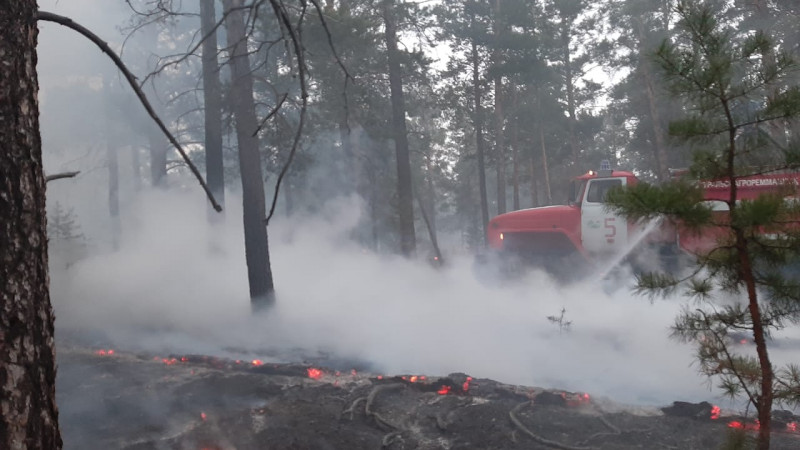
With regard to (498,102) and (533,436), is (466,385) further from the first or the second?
(498,102)

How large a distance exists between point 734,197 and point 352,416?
4726 millimetres

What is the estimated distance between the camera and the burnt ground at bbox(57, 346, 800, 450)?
20.2ft

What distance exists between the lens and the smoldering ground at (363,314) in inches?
367

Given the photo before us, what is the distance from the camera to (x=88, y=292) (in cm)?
1566

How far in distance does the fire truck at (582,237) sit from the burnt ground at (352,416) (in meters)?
5.44

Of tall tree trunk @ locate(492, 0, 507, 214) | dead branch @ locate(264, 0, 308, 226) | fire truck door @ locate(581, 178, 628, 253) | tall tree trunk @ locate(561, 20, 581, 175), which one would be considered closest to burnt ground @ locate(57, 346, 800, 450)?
dead branch @ locate(264, 0, 308, 226)

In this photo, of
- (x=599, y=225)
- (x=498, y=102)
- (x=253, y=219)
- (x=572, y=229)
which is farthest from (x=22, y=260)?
(x=498, y=102)

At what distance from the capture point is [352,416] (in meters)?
6.94

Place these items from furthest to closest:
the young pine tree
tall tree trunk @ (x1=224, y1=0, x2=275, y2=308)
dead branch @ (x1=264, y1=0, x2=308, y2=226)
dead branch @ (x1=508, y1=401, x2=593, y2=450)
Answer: tall tree trunk @ (x1=224, y1=0, x2=275, y2=308), dead branch @ (x1=508, y1=401, x2=593, y2=450), the young pine tree, dead branch @ (x1=264, y1=0, x2=308, y2=226)

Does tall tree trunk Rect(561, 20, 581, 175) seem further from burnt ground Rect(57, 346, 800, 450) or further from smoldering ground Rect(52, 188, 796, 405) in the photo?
burnt ground Rect(57, 346, 800, 450)

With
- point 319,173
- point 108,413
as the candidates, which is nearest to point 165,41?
point 319,173

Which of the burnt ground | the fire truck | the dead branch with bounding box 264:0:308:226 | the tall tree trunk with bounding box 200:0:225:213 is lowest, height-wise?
the burnt ground

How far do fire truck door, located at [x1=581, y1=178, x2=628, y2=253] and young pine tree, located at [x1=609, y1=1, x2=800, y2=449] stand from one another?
936 centimetres

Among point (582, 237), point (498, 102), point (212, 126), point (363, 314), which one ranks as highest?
point (498, 102)
